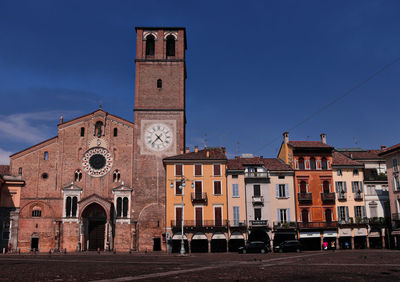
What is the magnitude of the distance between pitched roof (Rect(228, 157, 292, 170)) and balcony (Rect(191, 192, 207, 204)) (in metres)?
4.39

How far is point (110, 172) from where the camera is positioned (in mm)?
49250

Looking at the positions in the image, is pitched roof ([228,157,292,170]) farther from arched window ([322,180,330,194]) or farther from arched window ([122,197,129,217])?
arched window ([122,197,129,217])

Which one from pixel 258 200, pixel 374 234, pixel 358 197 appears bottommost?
pixel 374 234

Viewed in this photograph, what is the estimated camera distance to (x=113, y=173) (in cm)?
4925

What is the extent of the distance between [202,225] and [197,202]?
2539 mm

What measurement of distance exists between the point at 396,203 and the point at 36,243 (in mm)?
40300

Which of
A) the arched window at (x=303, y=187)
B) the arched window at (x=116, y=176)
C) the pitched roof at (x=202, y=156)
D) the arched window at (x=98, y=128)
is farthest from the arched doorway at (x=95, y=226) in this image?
the arched window at (x=303, y=187)

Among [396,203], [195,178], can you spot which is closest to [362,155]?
[396,203]

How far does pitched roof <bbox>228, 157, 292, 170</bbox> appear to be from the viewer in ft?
152

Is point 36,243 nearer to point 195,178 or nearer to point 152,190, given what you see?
point 152,190

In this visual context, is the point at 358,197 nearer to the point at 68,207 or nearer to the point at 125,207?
the point at 125,207

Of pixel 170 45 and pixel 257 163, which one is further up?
pixel 170 45

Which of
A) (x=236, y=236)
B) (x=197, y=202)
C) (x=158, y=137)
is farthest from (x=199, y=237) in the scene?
(x=158, y=137)

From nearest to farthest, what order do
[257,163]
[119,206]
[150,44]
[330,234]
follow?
[330,234]
[257,163]
[119,206]
[150,44]
